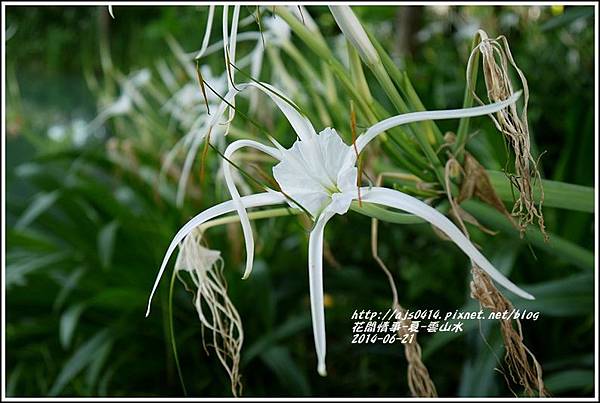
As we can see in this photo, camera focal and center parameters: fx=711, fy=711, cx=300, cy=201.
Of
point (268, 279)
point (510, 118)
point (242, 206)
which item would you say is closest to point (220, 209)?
point (242, 206)

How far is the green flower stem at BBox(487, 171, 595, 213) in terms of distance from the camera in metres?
0.36

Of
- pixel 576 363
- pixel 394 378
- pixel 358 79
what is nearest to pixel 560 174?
pixel 576 363

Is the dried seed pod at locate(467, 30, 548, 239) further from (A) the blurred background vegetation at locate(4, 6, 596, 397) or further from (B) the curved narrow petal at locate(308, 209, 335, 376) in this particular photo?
(A) the blurred background vegetation at locate(4, 6, 596, 397)

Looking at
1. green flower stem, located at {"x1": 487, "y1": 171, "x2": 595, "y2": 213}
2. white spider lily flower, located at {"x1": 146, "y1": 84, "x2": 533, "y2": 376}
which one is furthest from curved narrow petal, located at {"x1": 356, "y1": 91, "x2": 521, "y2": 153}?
green flower stem, located at {"x1": 487, "y1": 171, "x2": 595, "y2": 213}

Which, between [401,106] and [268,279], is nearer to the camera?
[401,106]

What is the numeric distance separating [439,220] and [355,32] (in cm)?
10

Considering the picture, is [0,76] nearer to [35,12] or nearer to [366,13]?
[366,13]

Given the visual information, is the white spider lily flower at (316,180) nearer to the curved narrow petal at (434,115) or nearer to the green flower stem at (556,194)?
the curved narrow petal at (434,115)

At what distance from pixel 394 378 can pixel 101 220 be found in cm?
50

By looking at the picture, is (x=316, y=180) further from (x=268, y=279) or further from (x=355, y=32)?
(x=268, y=279)

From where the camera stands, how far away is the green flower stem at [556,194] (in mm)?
358

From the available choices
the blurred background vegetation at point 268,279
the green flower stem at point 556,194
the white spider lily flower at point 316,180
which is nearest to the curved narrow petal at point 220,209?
the white spider lily flower at point 316,180

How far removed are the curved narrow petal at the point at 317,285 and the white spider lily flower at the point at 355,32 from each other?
82 millimetres

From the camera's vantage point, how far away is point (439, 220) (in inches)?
9.4
